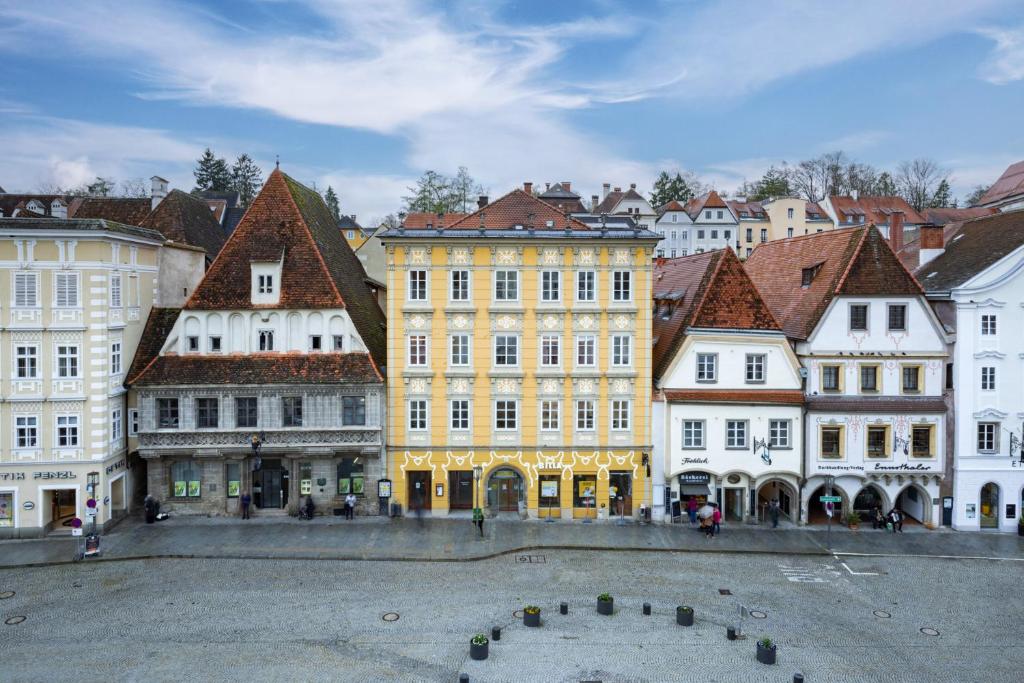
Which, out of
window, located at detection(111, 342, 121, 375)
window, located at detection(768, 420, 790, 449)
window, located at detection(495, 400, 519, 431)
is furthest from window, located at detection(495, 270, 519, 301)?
window, located at detection(111, 342, 121, 375)

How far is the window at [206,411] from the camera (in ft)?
115

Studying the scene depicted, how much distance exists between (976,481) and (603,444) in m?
18.2

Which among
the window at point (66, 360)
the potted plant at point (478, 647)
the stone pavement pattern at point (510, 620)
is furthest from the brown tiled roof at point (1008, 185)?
the window at point (66, 360)

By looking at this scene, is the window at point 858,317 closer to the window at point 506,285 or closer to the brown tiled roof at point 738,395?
the brown tiled roof at point 738,395

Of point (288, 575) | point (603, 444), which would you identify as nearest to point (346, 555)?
point (288, 575)

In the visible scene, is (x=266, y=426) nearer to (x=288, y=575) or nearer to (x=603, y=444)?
(x=288, y=575)

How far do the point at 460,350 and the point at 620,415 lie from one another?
8.52m

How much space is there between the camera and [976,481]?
35938 millimetres

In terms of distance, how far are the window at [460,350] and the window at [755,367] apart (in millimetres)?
13795

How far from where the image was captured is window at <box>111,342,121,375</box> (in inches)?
1342

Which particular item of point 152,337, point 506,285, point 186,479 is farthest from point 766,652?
point 152,337

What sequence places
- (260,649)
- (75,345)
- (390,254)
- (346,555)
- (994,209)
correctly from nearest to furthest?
1. (260,649)
2. (346,555)
3. (75,345)
4. (390,254)
5. (994,209)

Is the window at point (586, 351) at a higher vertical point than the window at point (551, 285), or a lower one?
lower

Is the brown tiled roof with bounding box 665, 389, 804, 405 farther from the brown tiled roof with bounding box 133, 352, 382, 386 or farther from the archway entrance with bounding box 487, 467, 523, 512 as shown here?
the brown tiled roof with bounding box 133, 352, 382, 386
